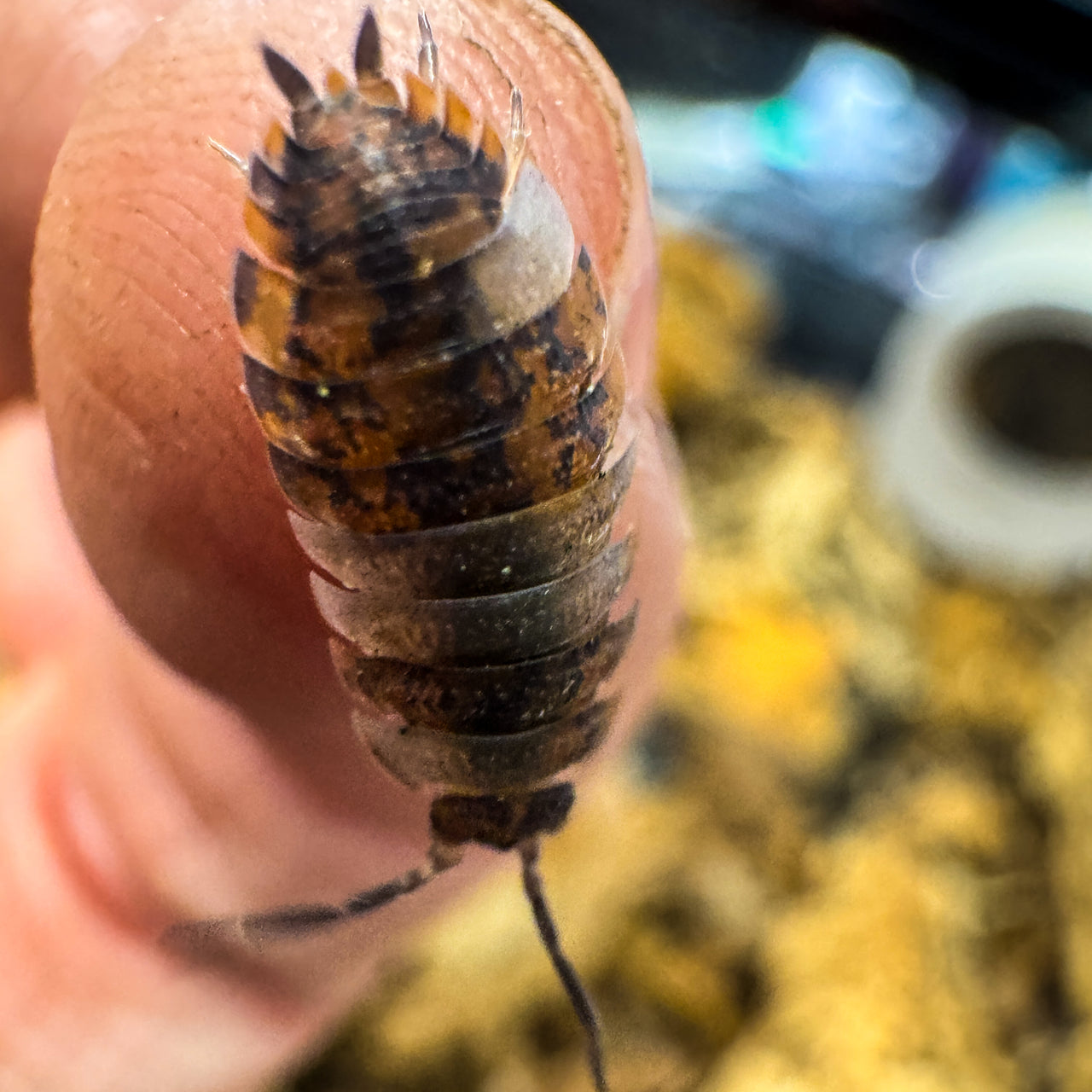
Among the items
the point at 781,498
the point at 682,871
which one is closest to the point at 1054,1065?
the point at 682,871

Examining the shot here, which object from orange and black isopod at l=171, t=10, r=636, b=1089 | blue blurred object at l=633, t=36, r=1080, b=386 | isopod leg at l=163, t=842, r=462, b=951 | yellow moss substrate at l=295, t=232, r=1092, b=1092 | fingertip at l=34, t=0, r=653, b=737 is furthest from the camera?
blue blurred object at l=633, t=36, r=1080, b=386

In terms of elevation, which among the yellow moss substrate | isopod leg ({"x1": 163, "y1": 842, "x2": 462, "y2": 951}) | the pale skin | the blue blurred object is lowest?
the yellow moss substrate

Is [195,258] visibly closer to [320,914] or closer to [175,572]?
[175,572]

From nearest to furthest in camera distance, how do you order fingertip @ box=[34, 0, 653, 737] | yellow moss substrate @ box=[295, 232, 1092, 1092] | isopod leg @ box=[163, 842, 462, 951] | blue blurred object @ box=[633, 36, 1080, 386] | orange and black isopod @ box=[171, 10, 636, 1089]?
orange and black isopod @ box=[171, 10, 636, 1089]
fingertip @ box=[34, 0, 653, 737]
isopod leg @ box=[163, 842, 462, 951]
yellow moss substrate @ box=[295, 232, 1092, 1092]
blue blurred object @ box=[633, 36, 1080, 386]

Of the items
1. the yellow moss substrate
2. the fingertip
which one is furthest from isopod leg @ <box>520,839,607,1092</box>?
the fingertip

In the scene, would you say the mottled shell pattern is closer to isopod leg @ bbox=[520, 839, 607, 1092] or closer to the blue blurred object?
isopod leg @ bbox=[520, 839, 607, 1092]

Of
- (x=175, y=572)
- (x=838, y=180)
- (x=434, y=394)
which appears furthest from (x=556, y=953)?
(x=838, y=180)

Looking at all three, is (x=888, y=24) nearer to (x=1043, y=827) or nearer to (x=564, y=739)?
(x=1043, y=827)
